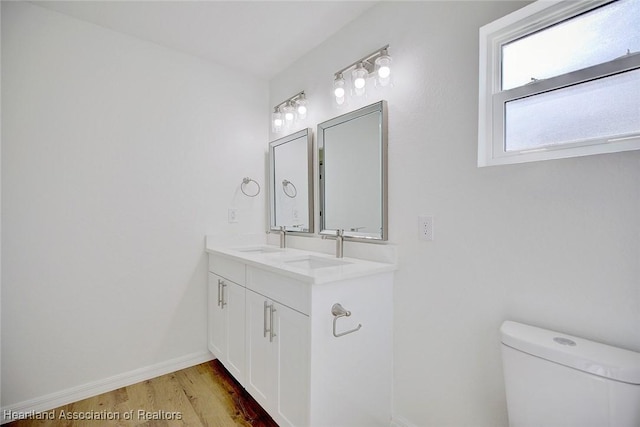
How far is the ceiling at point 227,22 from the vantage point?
67.6 inches

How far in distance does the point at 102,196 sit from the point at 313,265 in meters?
1.41

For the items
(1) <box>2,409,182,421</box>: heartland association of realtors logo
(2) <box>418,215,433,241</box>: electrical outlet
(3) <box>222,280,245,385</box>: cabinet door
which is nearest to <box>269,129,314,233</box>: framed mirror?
(3) <box>222,280,245,385</box>: cabinet door

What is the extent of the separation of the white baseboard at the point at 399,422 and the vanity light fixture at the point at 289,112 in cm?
197

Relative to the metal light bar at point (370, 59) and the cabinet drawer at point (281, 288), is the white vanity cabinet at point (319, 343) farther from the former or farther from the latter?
the metal light bar at point (370, 59)

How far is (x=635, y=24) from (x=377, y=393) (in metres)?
1.75

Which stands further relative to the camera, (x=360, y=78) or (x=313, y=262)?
(x=313, y=262)

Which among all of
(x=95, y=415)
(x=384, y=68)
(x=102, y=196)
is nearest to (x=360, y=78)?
(x=384, y=68)

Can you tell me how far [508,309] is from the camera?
1.17 metres

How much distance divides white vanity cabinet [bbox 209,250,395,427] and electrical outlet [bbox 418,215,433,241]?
0.24m

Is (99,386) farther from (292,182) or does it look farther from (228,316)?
(292,182)

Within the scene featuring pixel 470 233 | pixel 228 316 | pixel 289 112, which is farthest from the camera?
pixel 289 112

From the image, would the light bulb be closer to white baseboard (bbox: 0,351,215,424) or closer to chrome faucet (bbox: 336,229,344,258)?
chrome faucet (bbox: 336,229,344,258)

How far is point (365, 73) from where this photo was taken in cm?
168

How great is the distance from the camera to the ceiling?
5.64ft
